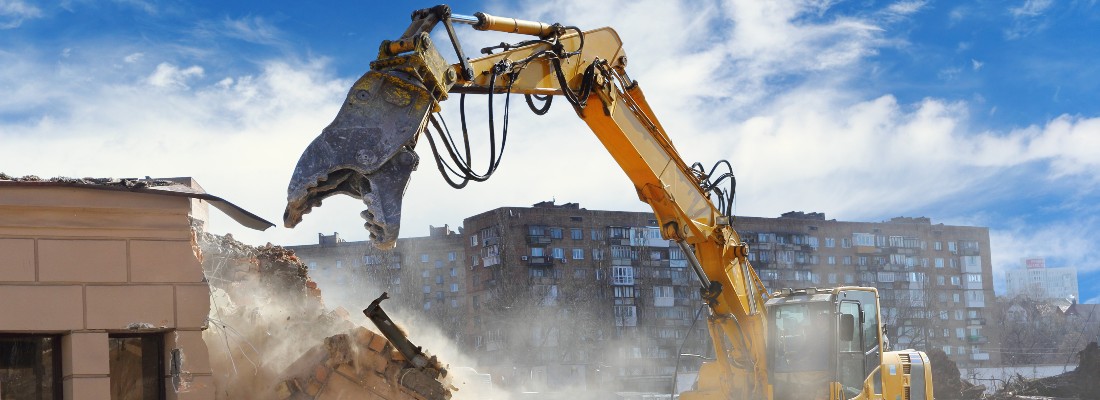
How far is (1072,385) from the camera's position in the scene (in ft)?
137

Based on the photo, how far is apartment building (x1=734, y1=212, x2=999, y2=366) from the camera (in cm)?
8612

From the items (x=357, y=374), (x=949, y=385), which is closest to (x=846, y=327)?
(x=357, y=374)

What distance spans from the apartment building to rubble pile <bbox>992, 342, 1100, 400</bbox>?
38.7 m

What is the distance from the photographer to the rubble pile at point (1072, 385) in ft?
134

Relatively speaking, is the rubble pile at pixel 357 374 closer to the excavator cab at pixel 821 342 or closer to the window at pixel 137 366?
the window at pixel 137 366

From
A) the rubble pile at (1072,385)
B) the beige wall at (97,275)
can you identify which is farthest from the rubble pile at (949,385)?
the beige wall at (97,275)

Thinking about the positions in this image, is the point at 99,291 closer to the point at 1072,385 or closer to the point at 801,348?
the point at 801,348

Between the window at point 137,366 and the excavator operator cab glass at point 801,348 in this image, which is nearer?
the window at point 137,366

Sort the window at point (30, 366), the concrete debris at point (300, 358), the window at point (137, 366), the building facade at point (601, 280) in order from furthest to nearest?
1. the building facade at point (601, 280)
2. the concrete debris at point (300, 358)
3. the window at point (137, 366)
4. the window at point (30, 366)

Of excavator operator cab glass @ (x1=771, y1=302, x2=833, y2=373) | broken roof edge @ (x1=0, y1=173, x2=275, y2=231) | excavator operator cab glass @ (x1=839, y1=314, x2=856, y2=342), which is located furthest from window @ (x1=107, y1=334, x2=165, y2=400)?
excavator operator cab glass @ (x1=839, y1=314, x2=856, y2=342)

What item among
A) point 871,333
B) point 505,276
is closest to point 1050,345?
point 505,276

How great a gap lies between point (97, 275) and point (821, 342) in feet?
26.3

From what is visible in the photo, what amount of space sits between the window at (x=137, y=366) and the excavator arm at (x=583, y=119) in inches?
82.1

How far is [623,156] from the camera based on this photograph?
42.6ft
